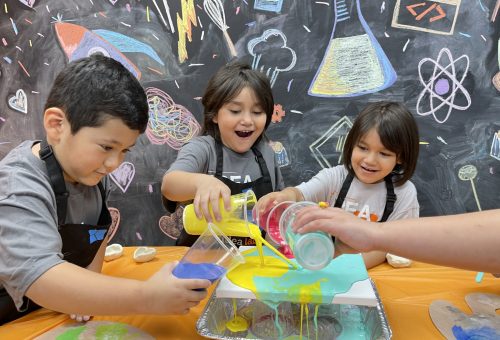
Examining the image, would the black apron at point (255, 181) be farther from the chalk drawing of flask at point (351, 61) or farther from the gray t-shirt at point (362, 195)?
the chalk drawing of flask at point (351, 61)

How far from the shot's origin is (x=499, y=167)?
62.3 inches

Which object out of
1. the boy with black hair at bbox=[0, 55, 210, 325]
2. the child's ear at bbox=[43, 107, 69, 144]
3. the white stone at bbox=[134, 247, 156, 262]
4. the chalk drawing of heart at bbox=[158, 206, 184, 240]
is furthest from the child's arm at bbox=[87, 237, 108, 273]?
the chalk drawing of heart at bbox=[158, 206, 184, 240]

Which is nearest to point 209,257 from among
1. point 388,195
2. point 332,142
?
point 388,195

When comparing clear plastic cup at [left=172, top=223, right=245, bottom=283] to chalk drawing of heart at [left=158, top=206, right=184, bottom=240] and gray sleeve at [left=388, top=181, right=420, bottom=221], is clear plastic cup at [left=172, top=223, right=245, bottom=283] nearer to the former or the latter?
gray sleeve at [left=388, top=181, right=420, bottom=221]

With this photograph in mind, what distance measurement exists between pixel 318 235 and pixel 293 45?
1.13 metres

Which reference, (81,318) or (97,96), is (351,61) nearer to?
(97,96)

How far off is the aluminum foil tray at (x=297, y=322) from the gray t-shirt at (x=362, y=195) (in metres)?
0.64

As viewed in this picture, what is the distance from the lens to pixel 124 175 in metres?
1.82

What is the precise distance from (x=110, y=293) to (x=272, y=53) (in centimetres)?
124

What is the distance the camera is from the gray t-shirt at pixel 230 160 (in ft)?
4.41

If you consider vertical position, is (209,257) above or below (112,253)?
above

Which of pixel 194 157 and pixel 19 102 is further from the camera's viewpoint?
pixel 19 102

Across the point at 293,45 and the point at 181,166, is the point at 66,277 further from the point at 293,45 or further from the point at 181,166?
the point at 293,45

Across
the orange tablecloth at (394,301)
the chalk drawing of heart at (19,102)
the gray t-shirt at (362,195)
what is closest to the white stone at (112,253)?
the orange tablecloth at (394,301)
